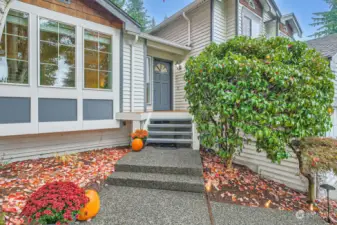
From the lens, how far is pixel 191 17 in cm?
739

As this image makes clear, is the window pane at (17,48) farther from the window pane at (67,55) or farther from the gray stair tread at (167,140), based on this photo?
the gray stair tread at (167,140)

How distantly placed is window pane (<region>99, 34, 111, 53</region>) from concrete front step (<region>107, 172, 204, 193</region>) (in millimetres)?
3323

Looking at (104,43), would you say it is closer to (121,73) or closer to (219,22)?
(121,73)

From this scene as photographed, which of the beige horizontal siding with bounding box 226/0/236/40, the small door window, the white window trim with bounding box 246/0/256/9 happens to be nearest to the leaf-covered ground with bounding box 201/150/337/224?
the small door window

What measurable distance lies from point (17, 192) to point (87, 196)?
1.37m

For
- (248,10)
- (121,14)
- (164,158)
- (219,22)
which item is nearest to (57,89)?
(121,14)

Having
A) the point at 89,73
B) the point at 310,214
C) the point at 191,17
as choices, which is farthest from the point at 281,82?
the point at 191,17

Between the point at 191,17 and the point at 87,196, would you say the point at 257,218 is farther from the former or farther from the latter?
the point at 191,17

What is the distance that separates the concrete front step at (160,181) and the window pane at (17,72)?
9.04 ft

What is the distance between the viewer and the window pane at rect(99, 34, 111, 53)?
4.88m

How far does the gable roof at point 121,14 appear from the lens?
469 centimetres

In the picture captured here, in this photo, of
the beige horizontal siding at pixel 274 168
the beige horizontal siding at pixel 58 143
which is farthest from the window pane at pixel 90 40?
the beige horizontal siding at pixel 274 168

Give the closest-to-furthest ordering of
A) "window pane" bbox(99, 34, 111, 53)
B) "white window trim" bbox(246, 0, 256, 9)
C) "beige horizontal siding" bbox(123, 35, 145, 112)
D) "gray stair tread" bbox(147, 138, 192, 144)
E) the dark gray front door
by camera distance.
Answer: "gray stair tread" bbox(147, 138, 192, 144) → "window pane" bbox(99, 34, 111, 53) → "beige horizontal siding" bbox(123, 35, 145, 112) → the dark gray front door → "white window trim" bbox(246, 0, 256, 9)

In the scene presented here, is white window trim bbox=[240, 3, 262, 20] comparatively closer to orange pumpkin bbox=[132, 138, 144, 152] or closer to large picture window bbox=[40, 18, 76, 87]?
large picture window bbox=[40, 18, 76, 87]
